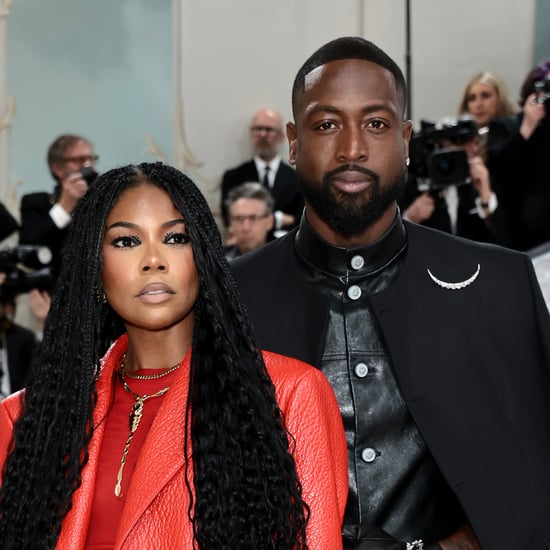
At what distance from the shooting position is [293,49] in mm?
7883

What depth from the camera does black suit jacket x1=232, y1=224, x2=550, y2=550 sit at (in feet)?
7.88

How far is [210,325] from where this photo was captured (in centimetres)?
227

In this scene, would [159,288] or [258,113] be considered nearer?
[159,288]

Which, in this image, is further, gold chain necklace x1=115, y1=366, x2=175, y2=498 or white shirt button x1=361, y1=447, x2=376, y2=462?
white shirt button x1=361, y1=447, x2=376, y2=462

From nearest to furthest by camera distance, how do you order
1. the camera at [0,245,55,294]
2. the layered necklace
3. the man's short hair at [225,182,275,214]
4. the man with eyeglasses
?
1. the layered necklace
2. the camera at [0,245,55,294]
3. the man with eyeglasses
4. the man's short hair at [225,182,275,214]

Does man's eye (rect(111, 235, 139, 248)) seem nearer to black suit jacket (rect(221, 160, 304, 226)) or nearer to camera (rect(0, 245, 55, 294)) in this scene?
camera (rect(0, 245, 55, 294))

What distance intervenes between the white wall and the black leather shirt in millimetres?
5123

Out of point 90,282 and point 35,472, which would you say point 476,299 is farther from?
point 35,472

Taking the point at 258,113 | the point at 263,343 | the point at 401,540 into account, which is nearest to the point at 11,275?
the point at 258,113

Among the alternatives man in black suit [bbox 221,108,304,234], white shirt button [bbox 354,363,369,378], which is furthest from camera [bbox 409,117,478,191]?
white shirt button [bbox 354,363,369,378]

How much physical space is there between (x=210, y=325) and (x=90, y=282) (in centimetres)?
25

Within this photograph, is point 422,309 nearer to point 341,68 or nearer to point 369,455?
point 369,455

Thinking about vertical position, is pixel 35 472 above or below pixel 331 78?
below

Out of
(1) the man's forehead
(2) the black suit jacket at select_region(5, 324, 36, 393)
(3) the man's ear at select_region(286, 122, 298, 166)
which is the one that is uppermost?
(1) the man's forehead
